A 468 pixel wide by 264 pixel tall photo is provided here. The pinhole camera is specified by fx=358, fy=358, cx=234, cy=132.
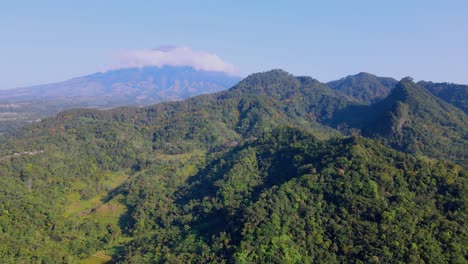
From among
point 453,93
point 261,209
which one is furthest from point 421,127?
point 261,209

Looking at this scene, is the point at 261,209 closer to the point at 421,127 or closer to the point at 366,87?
the point at 421,127

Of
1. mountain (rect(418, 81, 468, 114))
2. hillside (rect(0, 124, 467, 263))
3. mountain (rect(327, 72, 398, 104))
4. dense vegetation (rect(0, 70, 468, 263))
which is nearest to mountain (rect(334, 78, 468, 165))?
dense vegetation (rect(0, 70, 468, 263))

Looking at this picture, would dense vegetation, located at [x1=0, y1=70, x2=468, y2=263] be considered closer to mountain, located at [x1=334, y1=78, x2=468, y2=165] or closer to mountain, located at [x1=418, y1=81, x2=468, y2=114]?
mountain, located at [x1=334, y1=78, x2=468, y2=165]

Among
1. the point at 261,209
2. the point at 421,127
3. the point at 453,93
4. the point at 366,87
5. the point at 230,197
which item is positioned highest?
the point at 366,87

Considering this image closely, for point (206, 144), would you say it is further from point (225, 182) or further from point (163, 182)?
point (225, 182)

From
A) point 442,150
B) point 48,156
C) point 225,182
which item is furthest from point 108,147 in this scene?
point 442,150

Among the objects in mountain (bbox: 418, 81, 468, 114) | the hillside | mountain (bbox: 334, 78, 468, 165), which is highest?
mountain (bbox: 418, 81, 468, 114)
